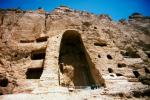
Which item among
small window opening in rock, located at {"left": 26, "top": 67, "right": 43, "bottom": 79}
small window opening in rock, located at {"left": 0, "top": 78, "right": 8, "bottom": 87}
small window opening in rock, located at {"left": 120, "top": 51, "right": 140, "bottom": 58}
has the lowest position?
small window opening in rock, located at {"left": 0, "top": 78, "right": 8, "bottom": 87}

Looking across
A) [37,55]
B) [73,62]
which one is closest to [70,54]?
[73,62]

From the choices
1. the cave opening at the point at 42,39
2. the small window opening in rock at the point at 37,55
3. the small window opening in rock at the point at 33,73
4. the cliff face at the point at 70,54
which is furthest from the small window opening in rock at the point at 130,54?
the small window opening in rock at the point at 33,73

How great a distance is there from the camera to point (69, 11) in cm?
2464

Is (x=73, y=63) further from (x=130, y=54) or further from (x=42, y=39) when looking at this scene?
(x=130, y=54)

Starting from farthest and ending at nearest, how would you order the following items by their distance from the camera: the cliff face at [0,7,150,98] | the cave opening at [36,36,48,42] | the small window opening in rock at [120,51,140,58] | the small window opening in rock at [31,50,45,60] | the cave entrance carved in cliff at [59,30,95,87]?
1. the small window opening in rock at [120,51,140,58]
2. the cave opening at [36,36,48,42]
3. the small window opening in rock at [31,50,45,60]
4. the cave entrance carved in cliff at [59,30,95,87]
5. the cliff face at [0,7,150,98]

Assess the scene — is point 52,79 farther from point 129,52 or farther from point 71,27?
point 129,52

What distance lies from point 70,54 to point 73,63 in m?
1.34

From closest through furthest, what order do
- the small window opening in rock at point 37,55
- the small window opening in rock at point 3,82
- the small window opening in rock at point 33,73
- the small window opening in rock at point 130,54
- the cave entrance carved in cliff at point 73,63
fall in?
the small window opening in rock at point 3,82 → the small window opening in rock at point 33,73 → the cave entrance carved in cliff at point 73,63 → the small window opening in rock at point 37,55 → the small window opening in rock at point 130,54

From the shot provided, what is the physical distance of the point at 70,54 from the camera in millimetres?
21531

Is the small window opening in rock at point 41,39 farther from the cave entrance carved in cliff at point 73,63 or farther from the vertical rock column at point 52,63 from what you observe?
the cave entrance carved in cliff at point 73,63

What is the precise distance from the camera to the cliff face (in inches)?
615

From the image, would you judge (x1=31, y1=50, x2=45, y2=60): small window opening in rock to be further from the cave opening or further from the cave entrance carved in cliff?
A: the cave entrance carved in cliff

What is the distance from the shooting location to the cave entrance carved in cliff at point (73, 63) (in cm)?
1884

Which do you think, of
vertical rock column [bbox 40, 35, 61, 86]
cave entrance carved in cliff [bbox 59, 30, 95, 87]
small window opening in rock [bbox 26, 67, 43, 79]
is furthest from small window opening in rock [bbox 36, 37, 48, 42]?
small window opening in rock [bbox 26, 67, 43, 79]
